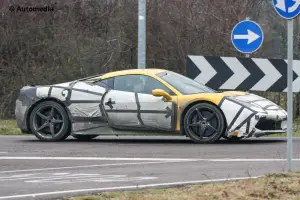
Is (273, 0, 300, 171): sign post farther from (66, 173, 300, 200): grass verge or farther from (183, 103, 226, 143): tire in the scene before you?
(183, 103, 226, 143): tire

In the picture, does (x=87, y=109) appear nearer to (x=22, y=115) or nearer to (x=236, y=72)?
(x=22, y=115)

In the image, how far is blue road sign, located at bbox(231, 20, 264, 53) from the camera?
731 inches

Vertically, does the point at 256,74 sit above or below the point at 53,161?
above

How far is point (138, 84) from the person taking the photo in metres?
15.9

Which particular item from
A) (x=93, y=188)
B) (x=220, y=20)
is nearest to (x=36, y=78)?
(x=220, y=20)

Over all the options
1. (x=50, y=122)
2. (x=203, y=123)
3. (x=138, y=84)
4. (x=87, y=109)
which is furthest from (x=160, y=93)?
(x=50, y=122)

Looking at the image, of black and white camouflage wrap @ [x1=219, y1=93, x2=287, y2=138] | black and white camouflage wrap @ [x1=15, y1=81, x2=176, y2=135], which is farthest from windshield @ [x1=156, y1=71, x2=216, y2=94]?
black and white camouflage wrap @ [x1=219, y1=93, x2=287, y2=138]

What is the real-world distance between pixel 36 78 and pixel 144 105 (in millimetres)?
12955

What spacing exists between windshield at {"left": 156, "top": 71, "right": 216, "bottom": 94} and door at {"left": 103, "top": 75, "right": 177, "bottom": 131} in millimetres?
192

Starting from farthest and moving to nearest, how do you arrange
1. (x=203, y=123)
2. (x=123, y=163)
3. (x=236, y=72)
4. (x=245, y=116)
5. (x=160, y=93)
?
(x=236, y=72), (x=160, y=93), (x=203, y=123), (x=245, y=116), (x=123, y=163)

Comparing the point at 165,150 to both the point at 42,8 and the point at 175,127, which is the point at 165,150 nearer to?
the point at 175,127

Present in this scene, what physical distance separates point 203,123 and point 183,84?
967 millimetres

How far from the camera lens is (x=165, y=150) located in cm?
1413

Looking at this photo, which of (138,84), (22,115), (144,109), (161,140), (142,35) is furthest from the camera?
(142,35)
